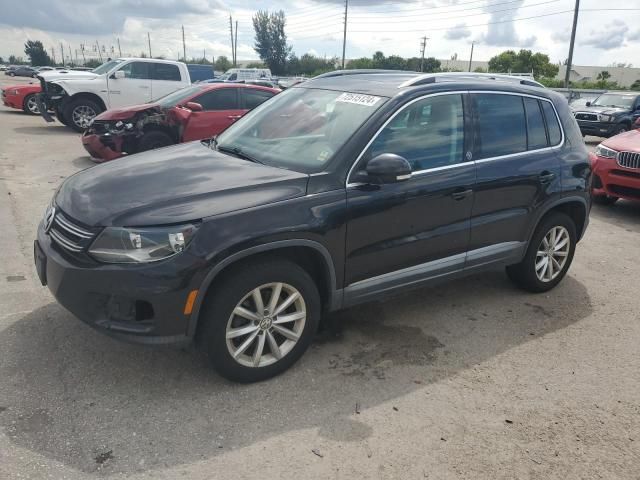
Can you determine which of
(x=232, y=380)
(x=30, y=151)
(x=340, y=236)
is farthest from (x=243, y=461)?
(x=30, y=151)

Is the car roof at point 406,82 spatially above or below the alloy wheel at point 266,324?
above

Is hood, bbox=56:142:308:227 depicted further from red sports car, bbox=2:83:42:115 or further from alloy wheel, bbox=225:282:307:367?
red sports car, bbox=2:83:42:115

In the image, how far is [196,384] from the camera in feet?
10.4

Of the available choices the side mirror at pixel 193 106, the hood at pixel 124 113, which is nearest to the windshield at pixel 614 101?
the side mirror at pixel 193 106

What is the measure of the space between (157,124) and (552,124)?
7.00m

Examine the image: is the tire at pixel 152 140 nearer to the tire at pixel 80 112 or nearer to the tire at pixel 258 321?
the tire at pixel 80 112

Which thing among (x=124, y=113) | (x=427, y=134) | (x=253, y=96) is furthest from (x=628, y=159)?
(x=124, y=113)

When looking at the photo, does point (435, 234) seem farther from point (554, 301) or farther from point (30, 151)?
point (30, 151)

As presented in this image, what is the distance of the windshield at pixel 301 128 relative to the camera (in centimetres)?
346

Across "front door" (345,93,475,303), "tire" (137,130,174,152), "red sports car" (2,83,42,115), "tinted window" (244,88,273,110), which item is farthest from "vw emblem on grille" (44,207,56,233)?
"red sports car" (2,83,42,115)

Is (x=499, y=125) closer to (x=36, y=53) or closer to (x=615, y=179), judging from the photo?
(x=615, y=179)

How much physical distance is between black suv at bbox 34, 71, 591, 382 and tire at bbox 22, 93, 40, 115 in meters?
15.6

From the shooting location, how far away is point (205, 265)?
2785 mm

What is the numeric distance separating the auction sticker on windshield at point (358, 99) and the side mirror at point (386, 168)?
497 millimetres
